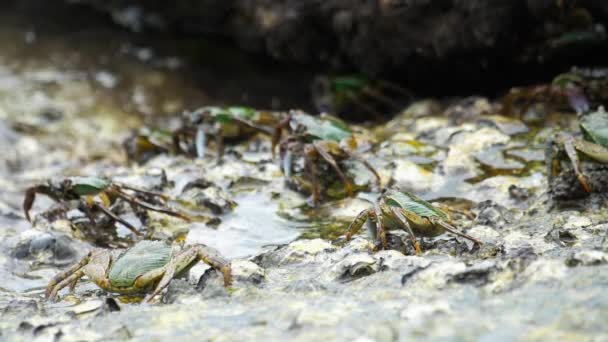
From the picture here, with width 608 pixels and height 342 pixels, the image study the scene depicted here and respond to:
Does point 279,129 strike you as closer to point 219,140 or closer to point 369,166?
point 219,140

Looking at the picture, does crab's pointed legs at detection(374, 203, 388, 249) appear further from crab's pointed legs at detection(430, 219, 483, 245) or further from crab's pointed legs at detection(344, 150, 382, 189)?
crab's pointed legs at detection(344, 150, 382, 189)

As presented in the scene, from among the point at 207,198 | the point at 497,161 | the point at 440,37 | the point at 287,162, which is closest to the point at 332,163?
the point at 287,162

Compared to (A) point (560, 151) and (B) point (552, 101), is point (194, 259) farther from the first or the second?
(B) point (552, 101)

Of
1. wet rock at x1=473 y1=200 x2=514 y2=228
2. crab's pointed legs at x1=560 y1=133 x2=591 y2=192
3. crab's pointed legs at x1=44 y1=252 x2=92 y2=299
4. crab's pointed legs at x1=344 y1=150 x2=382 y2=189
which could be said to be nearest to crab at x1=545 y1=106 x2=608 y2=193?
crab's pointed legs at x1=560 y1=133 x2=591 y2=192

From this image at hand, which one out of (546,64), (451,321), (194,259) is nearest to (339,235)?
(194,259)

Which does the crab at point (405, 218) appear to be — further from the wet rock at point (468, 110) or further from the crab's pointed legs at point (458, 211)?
the wet rock at point (468, 110)
